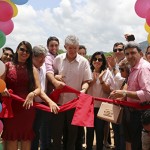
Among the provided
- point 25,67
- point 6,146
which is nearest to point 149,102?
point 25,67

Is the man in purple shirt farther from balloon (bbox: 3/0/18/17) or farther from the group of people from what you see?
balloon (bbox: 3/0/18/17)

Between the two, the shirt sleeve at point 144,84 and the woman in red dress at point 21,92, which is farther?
the woman in red dress at point 21,92

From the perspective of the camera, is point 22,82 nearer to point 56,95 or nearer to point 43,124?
point 56,95

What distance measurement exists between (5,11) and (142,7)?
181cm

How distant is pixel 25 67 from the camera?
449 centimetres

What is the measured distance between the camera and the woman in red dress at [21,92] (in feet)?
14.3

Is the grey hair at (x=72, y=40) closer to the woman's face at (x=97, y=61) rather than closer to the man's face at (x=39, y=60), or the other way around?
the man's face at (x=39, y=60)

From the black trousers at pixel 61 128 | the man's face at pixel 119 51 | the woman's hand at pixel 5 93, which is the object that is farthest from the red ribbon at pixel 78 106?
the man's face at pixel 119 51

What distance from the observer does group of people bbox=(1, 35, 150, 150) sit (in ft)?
13.8

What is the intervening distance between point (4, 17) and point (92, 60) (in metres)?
1.84

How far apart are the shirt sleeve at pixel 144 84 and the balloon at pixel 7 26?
1921mm

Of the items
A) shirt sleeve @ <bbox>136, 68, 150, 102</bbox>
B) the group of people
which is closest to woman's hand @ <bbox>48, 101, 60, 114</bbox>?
the group of people

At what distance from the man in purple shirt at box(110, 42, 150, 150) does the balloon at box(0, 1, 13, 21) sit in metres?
1.63

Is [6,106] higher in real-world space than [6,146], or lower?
higher
